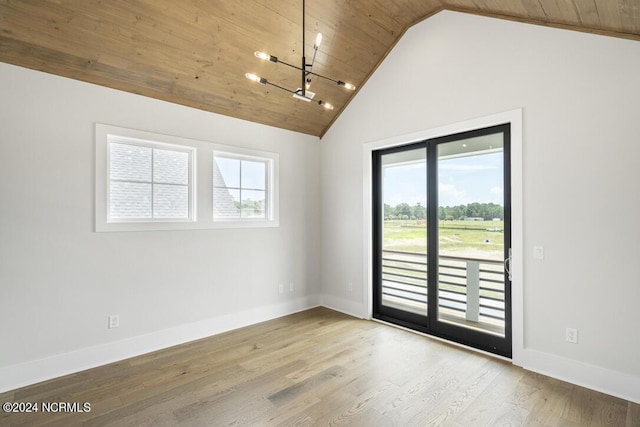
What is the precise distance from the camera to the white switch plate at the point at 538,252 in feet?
9.39

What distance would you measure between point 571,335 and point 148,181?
4.31 metres

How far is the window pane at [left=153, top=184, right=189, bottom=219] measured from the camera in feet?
11.4

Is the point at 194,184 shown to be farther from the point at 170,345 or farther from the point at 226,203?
the point at 170,345

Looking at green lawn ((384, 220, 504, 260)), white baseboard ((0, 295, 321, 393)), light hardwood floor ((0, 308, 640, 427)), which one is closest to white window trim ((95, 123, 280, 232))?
white baseboard ((0, 295, 321, 393))

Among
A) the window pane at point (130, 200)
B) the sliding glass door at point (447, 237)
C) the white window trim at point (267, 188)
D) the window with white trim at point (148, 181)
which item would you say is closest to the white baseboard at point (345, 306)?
the sliding glass door at point (447, 237)

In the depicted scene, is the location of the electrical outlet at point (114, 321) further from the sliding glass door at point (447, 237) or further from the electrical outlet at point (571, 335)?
the electrical outlet at point (571, 335)

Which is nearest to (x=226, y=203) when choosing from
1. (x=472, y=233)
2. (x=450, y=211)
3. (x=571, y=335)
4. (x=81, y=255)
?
(x=81, y=255)

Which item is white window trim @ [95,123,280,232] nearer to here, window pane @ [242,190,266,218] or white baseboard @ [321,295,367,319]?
window pane @ [242,190,266,218]

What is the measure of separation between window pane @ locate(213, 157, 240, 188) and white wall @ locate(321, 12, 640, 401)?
244 centimetres

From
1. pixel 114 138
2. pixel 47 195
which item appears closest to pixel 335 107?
pixel 114 138

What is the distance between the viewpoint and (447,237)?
11.9ft

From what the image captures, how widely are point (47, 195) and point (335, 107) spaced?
11.4ft

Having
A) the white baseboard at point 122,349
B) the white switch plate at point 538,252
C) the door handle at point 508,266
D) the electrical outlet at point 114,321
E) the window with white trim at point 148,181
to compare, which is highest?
the window with white trim at point 148,181

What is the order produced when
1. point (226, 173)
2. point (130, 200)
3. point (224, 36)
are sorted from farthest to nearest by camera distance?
point (226, 173) → point (130, 200) → point (224, 36)
